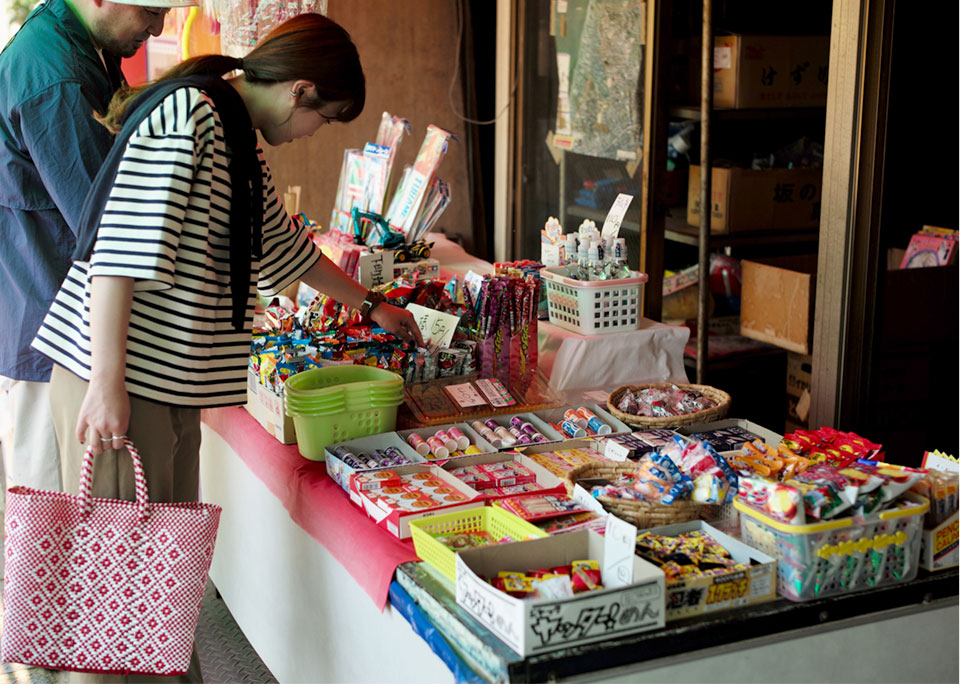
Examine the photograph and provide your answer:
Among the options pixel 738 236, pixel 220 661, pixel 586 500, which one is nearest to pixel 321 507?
pixel 586 500

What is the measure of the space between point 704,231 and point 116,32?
7.09 ft

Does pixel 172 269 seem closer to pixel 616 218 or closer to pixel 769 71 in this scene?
pixel 616 218

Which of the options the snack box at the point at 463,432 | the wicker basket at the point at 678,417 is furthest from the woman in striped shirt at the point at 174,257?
the wicker basket at the point at 678,417

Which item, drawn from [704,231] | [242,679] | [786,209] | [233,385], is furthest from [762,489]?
[786,209]

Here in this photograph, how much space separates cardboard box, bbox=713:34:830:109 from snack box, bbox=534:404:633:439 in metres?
1.95

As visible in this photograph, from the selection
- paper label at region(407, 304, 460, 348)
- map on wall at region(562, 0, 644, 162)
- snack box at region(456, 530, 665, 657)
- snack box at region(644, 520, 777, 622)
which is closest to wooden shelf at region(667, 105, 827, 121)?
map on wall at region(562, 0, 644, 162)

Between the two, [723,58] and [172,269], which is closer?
[172,269]

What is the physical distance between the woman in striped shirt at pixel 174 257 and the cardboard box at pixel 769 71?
2.37 meters

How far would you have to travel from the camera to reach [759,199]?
4.11 metres

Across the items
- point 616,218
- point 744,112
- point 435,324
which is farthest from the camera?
point 744,112

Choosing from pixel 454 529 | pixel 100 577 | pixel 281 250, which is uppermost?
pixel 281 250

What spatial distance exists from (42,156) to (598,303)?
5.05 ft

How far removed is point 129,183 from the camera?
6.00 ft

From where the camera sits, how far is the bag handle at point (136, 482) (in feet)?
6.34
